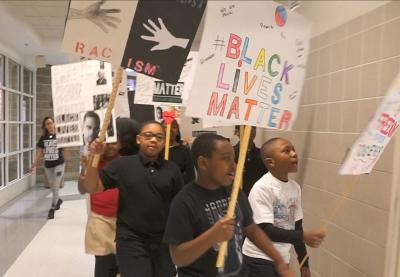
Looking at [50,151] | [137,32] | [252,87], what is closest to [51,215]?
[50,151]

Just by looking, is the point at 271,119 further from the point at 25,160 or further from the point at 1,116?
the point at 25,160

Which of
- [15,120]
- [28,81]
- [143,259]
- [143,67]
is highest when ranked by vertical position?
[28,81]

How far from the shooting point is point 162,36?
1.53 meters

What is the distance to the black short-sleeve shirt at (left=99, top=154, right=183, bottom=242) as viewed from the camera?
Answer: 7.20ft

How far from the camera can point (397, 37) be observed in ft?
6.88

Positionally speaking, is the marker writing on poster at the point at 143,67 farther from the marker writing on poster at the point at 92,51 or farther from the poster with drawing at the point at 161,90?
the poster with drawing at the point at 161,90

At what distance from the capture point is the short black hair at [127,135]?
2.77 meters

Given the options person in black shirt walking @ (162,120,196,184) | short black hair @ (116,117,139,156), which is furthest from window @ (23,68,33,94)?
short black hair @ (116,117,139,156)

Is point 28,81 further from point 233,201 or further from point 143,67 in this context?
point 233,201

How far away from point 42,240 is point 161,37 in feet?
12.9

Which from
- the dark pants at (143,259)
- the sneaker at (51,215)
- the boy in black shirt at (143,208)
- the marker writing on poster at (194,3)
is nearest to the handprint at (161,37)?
the marker writing on poster at (194,3)

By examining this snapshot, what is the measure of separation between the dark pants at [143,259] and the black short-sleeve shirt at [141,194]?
0.04m

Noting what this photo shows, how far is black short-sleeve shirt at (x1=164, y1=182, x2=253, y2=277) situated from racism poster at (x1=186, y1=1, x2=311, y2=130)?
32 centimetres

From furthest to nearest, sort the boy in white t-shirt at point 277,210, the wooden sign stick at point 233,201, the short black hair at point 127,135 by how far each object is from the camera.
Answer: the short black hair at point 127,135, the boy in white t-shirt at point 277,210, the wooden sign stick at point 233,201
